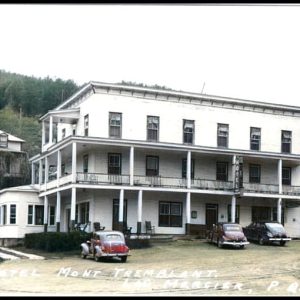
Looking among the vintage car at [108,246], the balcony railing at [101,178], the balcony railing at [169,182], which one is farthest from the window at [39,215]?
the vintage car at [108,246]

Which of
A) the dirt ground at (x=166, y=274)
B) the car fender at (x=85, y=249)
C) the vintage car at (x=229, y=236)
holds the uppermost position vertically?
the vintage car at (x=229, y=236)

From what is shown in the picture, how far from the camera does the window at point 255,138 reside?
149 ft

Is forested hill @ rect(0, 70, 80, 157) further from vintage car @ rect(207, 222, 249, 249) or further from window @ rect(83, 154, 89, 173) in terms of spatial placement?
vintage car @ rect(207, 222, 249, 249)

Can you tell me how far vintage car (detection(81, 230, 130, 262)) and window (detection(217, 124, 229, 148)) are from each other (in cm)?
1784

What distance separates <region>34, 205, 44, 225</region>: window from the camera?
43.9 m

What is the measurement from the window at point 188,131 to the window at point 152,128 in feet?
7.43

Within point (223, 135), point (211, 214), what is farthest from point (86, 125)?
point (211, 214)

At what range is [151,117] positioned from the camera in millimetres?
41969

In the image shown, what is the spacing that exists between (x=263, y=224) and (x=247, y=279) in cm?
1597

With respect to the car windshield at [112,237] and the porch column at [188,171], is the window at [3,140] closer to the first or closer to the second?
the porch column at [188,171]

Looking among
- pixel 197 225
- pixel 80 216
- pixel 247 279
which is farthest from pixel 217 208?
pixel 247 279

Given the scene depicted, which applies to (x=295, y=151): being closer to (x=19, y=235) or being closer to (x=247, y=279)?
(x=19, y=235)

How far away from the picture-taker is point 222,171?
4381 centimetres

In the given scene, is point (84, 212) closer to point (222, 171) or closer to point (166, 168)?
point (166, 168)
